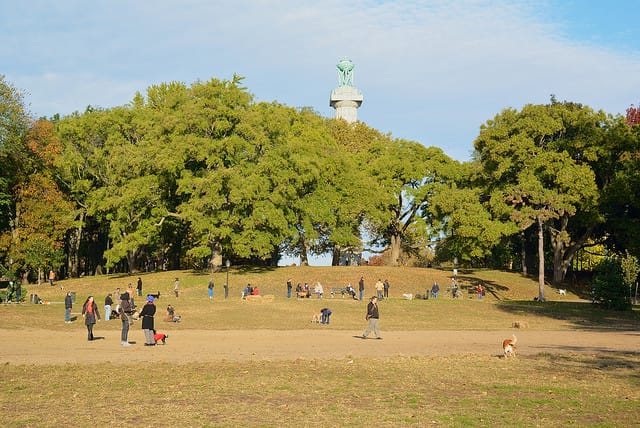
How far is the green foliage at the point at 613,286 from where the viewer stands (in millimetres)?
47844

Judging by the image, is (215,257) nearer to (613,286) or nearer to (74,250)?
(74,250)

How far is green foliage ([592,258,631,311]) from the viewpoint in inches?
1884

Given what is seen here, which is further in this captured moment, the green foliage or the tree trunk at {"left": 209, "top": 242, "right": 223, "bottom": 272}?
the tree trunk at {"left": 209, "top": 242, "right": 223, "bottom": 272}

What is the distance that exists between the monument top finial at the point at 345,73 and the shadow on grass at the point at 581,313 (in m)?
72.2

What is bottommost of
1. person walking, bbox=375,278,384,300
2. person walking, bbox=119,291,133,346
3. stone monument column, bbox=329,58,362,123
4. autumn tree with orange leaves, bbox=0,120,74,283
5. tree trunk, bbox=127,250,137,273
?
person walking, bbox=119,291,133,346

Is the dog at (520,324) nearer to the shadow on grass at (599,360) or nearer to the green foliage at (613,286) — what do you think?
the shadow on grass at (599,360)

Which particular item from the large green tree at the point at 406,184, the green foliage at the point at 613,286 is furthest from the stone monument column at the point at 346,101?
the green foliage at the point at 613,286

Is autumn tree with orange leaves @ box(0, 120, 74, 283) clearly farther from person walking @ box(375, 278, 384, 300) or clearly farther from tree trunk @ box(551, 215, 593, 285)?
tree trunk @ box(551, 215, 593, 285)

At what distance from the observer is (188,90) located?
69.4 metres

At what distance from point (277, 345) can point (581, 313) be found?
26720 mm

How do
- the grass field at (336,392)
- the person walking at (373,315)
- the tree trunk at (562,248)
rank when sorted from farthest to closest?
1. the tree trunk at (562,248)
2. the person walking at (373,315)
3. the grass field at (336,392)

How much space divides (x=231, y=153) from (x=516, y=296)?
2765 cm

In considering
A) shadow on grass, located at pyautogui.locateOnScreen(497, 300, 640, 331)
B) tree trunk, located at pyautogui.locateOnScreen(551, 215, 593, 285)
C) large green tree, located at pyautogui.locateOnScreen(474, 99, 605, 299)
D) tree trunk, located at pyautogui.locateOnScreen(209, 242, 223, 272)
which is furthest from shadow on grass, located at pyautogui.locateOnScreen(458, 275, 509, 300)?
tree trunk, located at pyautogui.locateOnScreen(209, 242, 223, 272)

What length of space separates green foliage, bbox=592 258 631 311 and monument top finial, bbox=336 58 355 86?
7687 centimetres
